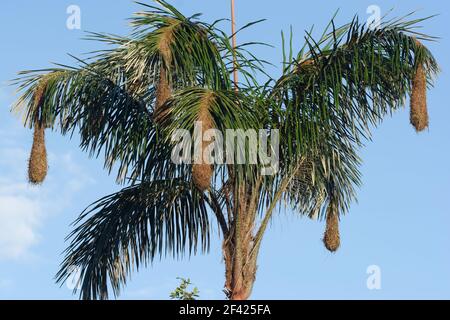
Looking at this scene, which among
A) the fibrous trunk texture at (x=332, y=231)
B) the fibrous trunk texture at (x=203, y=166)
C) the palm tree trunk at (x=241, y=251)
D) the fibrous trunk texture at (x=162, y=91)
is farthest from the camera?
the fibrous trunk texture at (x=332, y=231)

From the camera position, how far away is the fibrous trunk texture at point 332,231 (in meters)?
16.1

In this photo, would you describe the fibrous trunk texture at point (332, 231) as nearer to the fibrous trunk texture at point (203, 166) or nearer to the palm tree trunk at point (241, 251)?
the palm tree trunk at point (241, 251)

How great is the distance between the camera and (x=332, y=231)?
16219 millimetres

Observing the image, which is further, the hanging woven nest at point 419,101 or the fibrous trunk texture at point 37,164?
the fibrous trunk texture at point 37,164

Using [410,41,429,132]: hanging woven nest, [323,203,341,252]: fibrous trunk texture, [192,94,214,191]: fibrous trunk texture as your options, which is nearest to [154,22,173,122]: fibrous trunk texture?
[192,94,214,191]: fibrous trunk texture

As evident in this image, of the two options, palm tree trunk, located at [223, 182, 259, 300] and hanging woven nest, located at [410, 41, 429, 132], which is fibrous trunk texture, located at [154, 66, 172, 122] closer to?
palm tree trunk, located at [223, 182, 259, 300]

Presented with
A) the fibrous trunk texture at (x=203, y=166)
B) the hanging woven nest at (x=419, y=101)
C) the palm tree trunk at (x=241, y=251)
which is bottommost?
the palm tree trunk at (x=241, y=251)

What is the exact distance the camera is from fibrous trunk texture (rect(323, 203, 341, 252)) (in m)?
16.1

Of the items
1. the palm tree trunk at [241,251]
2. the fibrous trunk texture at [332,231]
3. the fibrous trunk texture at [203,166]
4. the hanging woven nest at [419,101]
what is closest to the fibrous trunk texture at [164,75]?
the fibrous trunk texture at [203,166]

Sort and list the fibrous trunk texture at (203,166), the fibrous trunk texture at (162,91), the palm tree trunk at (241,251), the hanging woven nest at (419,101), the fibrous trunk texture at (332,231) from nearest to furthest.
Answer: the fibrous trunk texture at (203,166) < the hanging woven nest at (419,101) < the fibrous trunk texture at (162,91) < the palm tree trunk at (241,251) < the fibrous trunk texture at (332,231)
